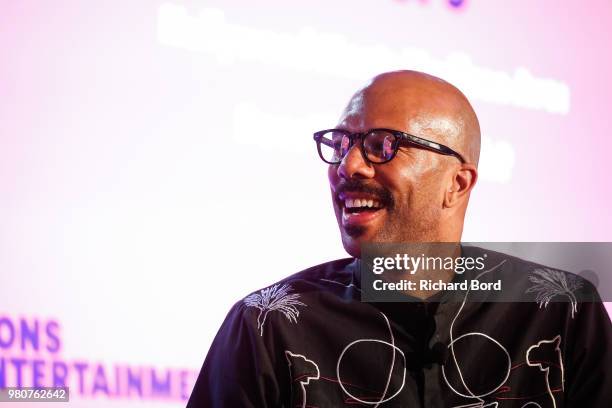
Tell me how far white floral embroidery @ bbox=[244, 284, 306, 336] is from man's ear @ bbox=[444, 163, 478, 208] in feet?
1.38

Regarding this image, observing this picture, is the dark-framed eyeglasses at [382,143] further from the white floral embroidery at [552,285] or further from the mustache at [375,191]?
the white floral embroidery at [552,285]

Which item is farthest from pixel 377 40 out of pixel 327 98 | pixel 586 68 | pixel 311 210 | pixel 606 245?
pixel 606 245

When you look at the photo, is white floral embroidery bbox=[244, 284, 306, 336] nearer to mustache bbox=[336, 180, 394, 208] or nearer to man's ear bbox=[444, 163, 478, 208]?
mustache bbox=[336, 180, 394, 208]

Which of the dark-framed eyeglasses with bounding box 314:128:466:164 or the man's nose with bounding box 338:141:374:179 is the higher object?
the dark-framed eyeglasses with bounding box 314:128:466:164

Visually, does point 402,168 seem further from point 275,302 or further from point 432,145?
point 275,302

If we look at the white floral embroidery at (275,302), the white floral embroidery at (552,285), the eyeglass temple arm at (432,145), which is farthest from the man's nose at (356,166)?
the white floral embroidery at (552,285)

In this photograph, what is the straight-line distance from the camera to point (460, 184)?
1889mm

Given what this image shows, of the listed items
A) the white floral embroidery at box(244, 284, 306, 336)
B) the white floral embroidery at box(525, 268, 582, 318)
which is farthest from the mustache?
the white floral embroidery at box(525, 268, 582, 318)

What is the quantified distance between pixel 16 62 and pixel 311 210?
3.34ft

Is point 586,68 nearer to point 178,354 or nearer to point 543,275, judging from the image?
point 543,275

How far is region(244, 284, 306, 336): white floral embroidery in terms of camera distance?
1844 millimetres

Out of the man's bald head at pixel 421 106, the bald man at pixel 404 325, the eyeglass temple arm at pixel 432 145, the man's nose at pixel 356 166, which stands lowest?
the bald man at pixel 404 325
